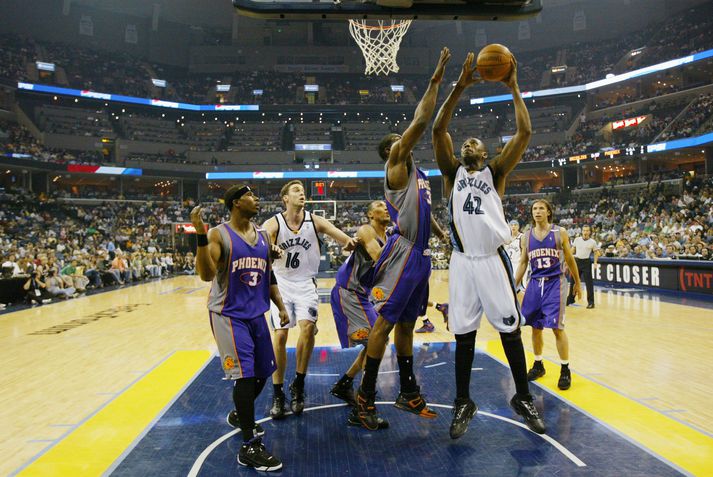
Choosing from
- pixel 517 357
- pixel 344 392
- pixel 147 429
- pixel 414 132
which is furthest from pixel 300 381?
pixel 414 132

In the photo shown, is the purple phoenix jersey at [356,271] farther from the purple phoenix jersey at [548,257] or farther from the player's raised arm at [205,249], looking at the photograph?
the purple phoenix jersey at [548,257]

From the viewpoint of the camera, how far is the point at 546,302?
530cm

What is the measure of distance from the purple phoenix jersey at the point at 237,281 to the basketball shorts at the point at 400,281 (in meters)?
0.91

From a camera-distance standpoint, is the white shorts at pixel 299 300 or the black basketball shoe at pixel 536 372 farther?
the black basketball shoe at pixel 536 372

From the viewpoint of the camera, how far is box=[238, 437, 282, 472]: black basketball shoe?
319 cm

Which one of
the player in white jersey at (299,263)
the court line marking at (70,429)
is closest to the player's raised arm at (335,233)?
the player in white jersey at (299,263)

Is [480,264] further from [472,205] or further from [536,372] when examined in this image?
[536,372]

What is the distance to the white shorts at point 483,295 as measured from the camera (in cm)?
364

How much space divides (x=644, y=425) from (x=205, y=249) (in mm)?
3556

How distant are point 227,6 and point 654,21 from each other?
34.5 m

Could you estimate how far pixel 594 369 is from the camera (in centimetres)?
582

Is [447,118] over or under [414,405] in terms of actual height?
over

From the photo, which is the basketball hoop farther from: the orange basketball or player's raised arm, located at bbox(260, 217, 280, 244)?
the orange basketball

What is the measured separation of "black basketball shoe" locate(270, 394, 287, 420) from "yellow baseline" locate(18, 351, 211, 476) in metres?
1.01
